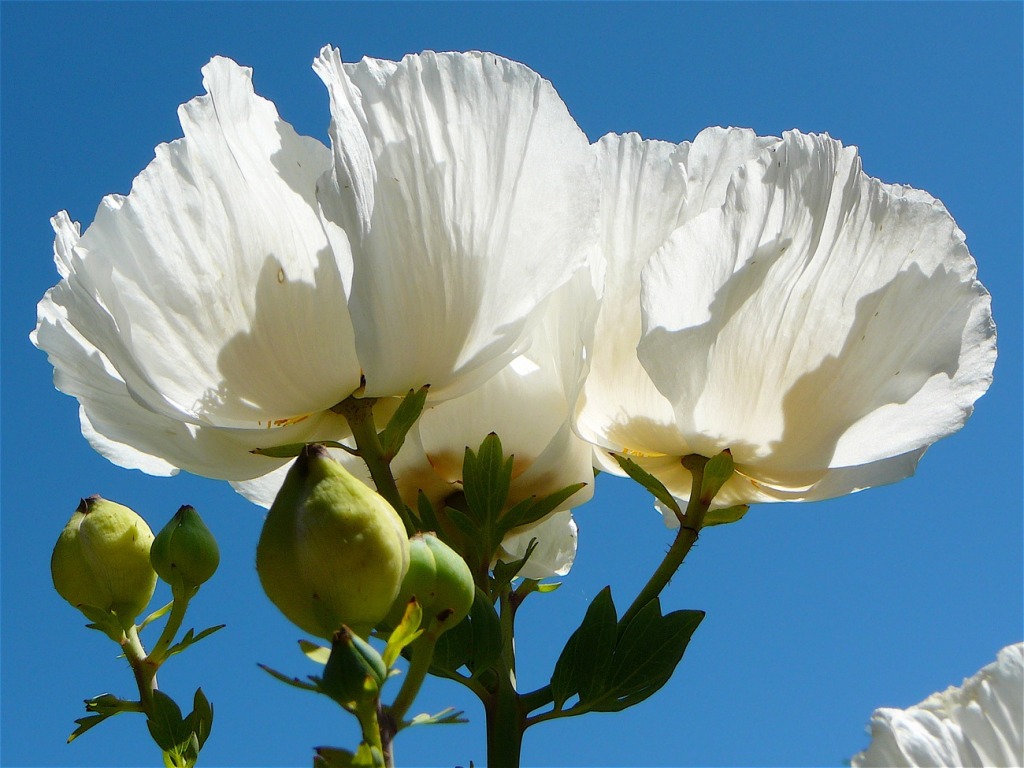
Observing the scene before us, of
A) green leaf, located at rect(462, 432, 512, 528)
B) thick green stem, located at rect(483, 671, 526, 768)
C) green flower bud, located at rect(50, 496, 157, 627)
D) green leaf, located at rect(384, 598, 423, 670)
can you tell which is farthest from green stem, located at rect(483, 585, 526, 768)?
green flower bud, located at rect(50, 496, 157, 627)

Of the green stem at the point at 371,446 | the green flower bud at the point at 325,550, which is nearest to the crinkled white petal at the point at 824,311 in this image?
the green stem at the point at 371,446

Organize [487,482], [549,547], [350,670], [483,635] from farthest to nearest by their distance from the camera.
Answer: [549,547] < [487,482] < [483,635] < [350,670]

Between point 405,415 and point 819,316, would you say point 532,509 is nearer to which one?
point 405,415

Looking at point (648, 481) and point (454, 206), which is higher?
point (454, 206)

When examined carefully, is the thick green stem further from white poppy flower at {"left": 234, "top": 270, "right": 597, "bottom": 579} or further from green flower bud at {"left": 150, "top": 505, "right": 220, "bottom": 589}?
green flower bud at {"left": 150, "top": 505, "right": 220, "bottom": 589}

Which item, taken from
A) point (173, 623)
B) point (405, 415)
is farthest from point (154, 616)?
point (405, 415)

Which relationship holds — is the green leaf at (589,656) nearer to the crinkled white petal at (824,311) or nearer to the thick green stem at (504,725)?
the thick green stem at (504,725)

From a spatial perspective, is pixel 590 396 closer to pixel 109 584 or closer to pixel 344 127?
pixel 344 127
